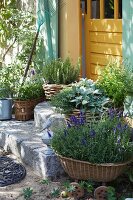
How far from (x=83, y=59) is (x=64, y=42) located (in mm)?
425

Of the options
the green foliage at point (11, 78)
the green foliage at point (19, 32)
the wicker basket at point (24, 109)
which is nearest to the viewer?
the wicker basket at point (24, 109)

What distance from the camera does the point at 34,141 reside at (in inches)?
211

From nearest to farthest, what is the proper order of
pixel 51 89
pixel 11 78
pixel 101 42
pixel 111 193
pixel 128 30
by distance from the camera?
→ pixel 111 193
pixel 128 30
pixel 51 89
pixel 101 42
pixel 11 78

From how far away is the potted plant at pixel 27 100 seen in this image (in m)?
6.57

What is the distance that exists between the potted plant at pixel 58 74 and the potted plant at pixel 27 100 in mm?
208

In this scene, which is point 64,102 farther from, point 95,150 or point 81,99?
point 95,150

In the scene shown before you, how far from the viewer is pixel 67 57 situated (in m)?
6.98

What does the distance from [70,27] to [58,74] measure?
109 cm

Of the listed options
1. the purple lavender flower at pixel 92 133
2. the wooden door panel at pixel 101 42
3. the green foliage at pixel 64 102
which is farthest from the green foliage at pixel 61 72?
the purple lavender flower at pixel 92 133

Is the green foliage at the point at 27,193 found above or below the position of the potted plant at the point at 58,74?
below

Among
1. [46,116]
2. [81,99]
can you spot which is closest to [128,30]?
[81,99]

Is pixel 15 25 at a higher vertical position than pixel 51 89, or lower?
higher

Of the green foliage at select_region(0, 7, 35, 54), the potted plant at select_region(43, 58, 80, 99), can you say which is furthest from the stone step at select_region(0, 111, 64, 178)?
the green foliage at select_region(0, 7, 35, 54)

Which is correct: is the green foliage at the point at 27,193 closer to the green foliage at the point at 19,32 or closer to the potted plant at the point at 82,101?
the potted plant at the point at 82,101
